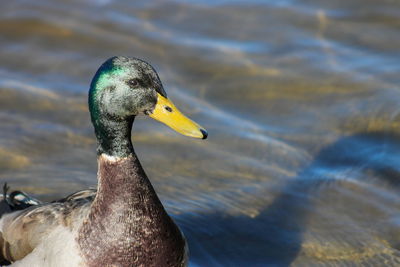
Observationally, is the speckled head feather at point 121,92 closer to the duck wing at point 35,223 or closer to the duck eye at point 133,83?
the duck eye at point 133,83

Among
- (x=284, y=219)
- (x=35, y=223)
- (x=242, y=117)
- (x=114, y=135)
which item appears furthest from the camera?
(x=242, y=117)

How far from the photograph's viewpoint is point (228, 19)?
26.5 feet

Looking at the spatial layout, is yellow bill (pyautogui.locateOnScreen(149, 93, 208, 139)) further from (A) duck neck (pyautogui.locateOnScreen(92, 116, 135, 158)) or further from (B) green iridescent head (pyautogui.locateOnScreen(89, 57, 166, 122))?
(A) duck neck (pyautogui.locateOnScreen(92, 116, 135, 158))

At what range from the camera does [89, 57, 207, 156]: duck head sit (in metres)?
3.98

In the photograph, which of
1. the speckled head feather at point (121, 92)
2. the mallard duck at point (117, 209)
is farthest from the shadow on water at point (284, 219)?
the speckled head feather at point (121, 92)

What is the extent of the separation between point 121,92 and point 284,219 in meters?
2.04

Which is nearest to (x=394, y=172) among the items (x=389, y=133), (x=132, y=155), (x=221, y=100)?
(x=389, y=133)

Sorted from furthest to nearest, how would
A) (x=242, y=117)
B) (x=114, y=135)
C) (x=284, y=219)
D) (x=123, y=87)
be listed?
(x=242, y=117) < (x=284, y=219) < (x=114, y=135) < (x=123, y=87)

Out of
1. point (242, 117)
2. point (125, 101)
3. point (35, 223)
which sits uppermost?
point (125, 101)

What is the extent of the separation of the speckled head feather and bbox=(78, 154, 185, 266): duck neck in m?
0.22

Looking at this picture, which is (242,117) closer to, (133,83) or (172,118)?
(172,118)

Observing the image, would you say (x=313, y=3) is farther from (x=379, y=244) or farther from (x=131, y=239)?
(x=131, y=239)

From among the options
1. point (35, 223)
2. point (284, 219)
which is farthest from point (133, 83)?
point (284, 219)

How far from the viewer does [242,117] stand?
6688mm
